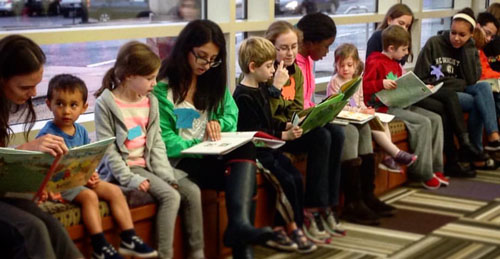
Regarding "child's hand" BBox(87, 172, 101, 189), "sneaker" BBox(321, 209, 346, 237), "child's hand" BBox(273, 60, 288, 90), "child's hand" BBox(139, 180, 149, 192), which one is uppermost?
"child's hand" BBox(273, 60, 288, 90)

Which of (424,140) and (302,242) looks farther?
(424,140)

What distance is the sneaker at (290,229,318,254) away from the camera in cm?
392

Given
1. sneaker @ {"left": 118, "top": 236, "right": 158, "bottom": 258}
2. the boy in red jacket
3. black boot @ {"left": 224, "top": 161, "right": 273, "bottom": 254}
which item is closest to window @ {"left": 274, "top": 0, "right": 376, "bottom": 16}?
the boy in red jacket

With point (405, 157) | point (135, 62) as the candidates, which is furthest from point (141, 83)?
point (405, 157)

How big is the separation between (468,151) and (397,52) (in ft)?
3.46

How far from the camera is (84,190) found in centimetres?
321

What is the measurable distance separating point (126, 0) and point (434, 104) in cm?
222

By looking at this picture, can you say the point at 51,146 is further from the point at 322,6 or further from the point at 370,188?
the point at 322,6

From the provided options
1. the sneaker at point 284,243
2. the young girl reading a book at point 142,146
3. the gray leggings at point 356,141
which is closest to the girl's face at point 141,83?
the young girl reading a book at point 142,146

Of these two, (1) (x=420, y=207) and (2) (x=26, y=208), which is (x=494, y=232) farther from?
(2) (x=26, y=208)

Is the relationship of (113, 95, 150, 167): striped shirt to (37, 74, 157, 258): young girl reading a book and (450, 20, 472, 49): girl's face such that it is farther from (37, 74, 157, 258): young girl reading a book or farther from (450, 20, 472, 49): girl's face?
(450, 20, 472, 49): girl's face

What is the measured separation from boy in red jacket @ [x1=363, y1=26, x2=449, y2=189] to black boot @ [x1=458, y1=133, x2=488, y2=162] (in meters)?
0.34

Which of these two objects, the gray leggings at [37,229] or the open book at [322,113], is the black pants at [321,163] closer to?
the open book at [322,113]

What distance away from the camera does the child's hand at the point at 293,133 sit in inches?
157
